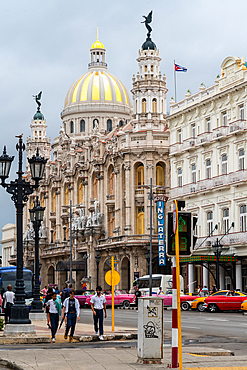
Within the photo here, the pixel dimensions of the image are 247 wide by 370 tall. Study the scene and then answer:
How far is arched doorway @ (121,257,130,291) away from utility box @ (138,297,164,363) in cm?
5643

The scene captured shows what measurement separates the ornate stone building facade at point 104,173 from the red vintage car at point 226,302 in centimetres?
2871

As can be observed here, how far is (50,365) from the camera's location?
48.8ft

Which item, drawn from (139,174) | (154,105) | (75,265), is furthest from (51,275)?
(154,105)

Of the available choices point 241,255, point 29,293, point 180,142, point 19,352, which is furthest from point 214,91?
point 19,352

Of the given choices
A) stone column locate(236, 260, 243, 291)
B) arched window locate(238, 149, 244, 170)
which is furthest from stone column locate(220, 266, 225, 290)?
arched window locate(238, 149, 244, 170)

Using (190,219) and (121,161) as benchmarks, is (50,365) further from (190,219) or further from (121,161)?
(121,161)

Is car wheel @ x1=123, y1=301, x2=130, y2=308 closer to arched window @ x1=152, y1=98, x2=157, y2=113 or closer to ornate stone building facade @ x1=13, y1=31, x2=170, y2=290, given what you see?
ornate stone building facade @ x1=13, y1=31, x2=170, y2=290

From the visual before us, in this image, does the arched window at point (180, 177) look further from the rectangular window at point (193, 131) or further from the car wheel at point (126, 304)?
the car wheel at point (126, 304)

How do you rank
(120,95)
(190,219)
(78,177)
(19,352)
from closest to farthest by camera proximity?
(190,219), (19,352), (78,177), (120,95)

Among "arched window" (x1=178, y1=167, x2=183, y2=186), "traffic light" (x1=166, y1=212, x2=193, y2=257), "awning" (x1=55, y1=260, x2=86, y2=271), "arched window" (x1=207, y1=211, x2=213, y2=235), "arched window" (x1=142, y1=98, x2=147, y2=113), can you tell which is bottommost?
"awning" (x1=55, y1=260, x2=86, y2=271)

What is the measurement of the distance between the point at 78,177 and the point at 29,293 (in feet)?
139

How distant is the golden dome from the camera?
98.8 meters

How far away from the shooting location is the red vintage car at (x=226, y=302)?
3875 centimetres

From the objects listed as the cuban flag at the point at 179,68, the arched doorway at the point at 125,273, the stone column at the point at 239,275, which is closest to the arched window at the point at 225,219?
the stone column at the point at 239,275
